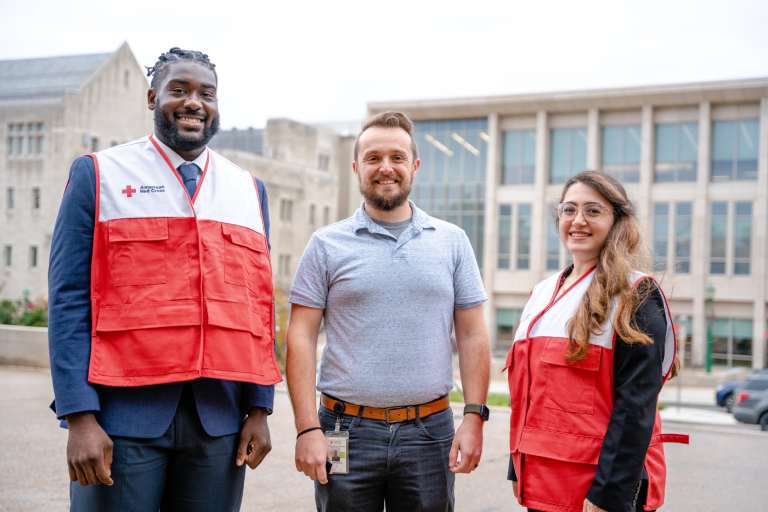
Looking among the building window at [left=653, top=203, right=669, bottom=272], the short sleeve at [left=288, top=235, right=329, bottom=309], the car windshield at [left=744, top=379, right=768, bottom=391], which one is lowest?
the car windshield at [left=744, top=379, right=768, bottom=391]

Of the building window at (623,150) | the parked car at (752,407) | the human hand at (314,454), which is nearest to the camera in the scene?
the human hand at (314,454)

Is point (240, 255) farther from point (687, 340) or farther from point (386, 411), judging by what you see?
point (687, 340)

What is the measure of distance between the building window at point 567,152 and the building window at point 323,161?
2082 centimetres

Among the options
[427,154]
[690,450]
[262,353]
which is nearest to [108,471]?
[262,353]

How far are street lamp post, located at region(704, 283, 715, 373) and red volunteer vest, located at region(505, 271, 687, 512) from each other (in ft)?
142

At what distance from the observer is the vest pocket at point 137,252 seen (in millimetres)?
3084

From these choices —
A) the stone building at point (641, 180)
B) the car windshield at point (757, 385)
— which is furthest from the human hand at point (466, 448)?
the stone building at point (641, 180)

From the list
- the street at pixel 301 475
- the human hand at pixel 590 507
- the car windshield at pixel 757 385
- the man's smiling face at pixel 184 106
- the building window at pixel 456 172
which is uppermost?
the building window at pixel 456 172

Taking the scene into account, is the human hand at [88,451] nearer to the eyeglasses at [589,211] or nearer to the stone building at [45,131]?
the eyeglasses at [589,211]

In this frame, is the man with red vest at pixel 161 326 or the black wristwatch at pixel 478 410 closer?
the man with red vest at pixel 161 326

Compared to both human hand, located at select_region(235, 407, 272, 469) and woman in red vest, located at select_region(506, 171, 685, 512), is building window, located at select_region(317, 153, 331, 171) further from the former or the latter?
human hand, located at select_region(235, 407, 272, 469)

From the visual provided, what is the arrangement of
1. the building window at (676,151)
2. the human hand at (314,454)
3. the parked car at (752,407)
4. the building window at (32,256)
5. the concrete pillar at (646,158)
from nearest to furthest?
the human hand at (314,454), the parked car at (752,407), the building window at (676,151), the concrete pillar at (646,158), the building window at (32,256)

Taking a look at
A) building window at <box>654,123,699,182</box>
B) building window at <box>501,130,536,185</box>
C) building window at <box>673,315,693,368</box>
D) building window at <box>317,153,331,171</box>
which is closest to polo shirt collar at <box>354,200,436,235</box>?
building window at <box>673,315,693,368</box>

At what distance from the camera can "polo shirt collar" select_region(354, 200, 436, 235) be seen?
12.9 feet
